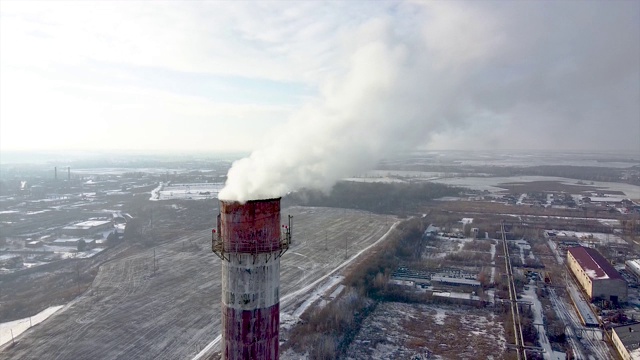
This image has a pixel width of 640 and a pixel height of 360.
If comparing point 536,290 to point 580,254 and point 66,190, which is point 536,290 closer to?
point 580,254

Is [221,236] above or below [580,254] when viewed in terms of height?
above

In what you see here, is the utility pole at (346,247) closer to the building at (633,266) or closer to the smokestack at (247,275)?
the building at (633,266)

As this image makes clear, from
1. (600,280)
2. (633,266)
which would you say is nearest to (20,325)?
(600,280)

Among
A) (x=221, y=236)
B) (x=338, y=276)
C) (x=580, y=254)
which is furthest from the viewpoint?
(x=580, y=254)

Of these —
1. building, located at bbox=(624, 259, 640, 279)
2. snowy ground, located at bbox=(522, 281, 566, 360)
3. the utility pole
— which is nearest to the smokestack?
snowy ground, located at bbox=(522, 281, 566, 360)

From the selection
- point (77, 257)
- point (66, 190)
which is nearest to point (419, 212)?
point (77, 257)

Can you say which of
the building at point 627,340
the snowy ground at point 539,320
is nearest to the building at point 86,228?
the snowy ground at point 539,320
